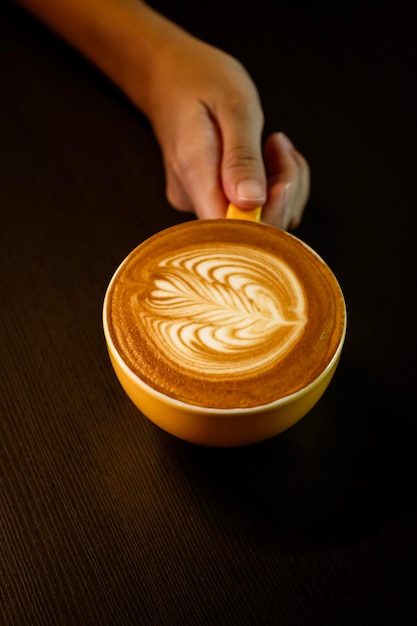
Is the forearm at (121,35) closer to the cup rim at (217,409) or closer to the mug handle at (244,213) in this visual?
the mug handle at (244,213)

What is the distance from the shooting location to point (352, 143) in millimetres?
1119

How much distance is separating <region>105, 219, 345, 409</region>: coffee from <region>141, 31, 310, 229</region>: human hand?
149mm

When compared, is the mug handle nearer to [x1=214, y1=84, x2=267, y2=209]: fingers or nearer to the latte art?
[x1=214, y1=84, x2=267, y2=209]: fingers

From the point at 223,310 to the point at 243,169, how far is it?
311 millimetres

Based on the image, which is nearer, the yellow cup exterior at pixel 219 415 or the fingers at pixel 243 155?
the yellow cup exterior at pixel 219 415

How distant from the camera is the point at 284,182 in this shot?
947 millimetres

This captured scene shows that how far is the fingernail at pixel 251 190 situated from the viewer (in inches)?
34.4

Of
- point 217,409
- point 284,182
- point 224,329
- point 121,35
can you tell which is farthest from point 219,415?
point 121,35

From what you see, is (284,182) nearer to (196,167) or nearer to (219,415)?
(196,167)

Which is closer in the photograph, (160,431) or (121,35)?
(160,431)

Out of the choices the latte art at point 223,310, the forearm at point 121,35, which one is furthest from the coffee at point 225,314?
the forearm at point 121,35

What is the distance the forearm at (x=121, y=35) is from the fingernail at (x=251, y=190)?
327 mm

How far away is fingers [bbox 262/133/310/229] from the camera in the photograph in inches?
37.3

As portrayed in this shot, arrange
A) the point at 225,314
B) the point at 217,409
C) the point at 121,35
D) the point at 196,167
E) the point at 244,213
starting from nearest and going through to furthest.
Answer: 1. the point at 217,409
2. the point at 225,314
3. the point at 244,213
4. the point at 196,167
5. the point at 121,35
